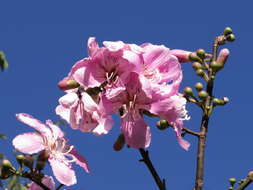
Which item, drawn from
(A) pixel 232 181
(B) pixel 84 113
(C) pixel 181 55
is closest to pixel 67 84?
(B) pixel 84 113

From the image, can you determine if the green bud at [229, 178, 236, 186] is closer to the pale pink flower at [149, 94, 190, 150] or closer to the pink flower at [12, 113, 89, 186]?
the pale pink flower at [149, 94, 190, 150]

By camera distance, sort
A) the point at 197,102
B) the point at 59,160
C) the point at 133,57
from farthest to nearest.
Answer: the point at 197,102 → the point at 59,160 → the point at 133,57

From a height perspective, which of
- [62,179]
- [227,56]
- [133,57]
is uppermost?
[227,56]

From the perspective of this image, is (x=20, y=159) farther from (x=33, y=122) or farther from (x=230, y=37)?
(x=230, y=37)

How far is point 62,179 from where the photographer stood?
8.22 ft

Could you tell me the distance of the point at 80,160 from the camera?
262 cm

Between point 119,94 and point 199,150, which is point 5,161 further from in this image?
point 199,150

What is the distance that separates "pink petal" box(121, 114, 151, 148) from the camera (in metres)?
2.53

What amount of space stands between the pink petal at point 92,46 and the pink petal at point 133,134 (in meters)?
0.36

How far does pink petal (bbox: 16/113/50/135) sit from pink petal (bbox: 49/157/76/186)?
17 cm

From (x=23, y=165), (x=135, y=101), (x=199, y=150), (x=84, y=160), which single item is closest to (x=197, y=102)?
(x=199, y=150)

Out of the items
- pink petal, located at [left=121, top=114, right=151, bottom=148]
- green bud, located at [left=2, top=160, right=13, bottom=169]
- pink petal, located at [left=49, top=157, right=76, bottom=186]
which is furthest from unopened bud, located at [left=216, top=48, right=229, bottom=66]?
green bud, located at [left=2, top=160, right=13, bottom=169]

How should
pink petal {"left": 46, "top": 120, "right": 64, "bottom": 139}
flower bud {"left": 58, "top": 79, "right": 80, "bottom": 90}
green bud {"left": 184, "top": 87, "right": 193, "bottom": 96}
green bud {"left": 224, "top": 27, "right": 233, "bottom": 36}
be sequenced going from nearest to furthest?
1. flower bud {"left": 58, "top": 79, "right": 80, "bottom": 90}
2. pink petal {"left": 46, "top": 120, "right": 64, "bottom": 139}
3. green bud {"left": 184, "top": 87, "right": 193, "bottom": 96}
4. green bud {"left": 224, "top": 27, "right": 233, "bottom": 36}

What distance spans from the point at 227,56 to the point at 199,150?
65 cm
